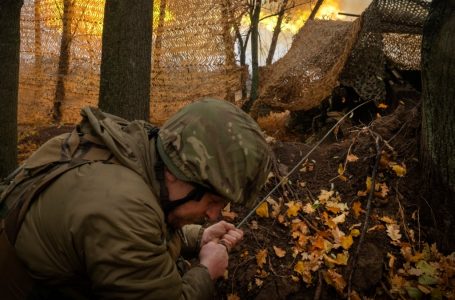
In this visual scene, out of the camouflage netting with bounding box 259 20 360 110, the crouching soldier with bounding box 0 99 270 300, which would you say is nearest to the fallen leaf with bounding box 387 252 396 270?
the crouching soldier with bounding box 0 99 270 300

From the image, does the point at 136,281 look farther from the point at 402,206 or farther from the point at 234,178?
the point at 402,206

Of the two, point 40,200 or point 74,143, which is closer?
point 40,200

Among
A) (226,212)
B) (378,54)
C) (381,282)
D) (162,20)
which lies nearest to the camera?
(381,282)

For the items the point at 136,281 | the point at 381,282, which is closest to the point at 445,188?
the point at 381,282

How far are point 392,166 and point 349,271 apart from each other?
1311 mm

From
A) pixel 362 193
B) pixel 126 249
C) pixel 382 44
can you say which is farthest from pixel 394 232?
pixel 382 44

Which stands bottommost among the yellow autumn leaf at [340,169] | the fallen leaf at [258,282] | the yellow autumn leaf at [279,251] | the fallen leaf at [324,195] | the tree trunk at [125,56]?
the fallen leaf at [258,282]

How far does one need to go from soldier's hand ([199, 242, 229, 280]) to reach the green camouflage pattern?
72 centimetres

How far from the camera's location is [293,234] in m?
3.73

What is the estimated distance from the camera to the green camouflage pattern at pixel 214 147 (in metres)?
1.87

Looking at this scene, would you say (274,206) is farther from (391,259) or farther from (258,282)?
(391,259)

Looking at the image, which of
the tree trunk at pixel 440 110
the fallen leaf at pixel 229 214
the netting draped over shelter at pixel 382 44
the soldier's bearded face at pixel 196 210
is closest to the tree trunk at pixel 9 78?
the fallen leaf at pixel 229 214

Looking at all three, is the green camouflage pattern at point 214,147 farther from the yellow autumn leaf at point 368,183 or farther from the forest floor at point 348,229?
the yellow autumn leaf at point 368,183

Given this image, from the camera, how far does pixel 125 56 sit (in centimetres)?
438
